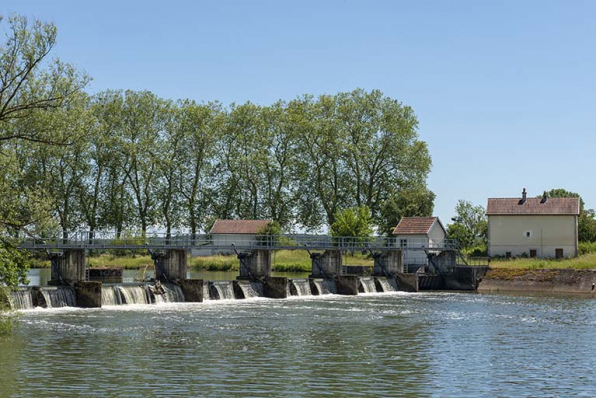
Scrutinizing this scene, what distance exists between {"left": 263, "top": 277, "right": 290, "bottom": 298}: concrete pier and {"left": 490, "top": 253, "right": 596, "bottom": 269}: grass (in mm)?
19576

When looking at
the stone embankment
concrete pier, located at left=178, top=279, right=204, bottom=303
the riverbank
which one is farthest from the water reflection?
concrete pier, located at left=178, top=279, right=204, bottom=303

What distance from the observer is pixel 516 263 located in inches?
2640

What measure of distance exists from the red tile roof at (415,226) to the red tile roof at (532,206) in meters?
5.31

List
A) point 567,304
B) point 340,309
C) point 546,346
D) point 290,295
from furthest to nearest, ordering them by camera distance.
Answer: point 290,295 < point 567,304 < point 340,309 < point 546,346

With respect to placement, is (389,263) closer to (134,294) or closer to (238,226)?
(134,294)

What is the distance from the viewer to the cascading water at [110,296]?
46000 mm

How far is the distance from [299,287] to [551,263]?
2125cm

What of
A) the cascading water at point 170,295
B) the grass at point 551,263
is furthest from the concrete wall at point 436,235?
the cascading water at point 170,295

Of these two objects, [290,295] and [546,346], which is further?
[290,295]

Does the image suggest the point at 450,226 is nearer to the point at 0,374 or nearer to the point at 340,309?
the point at 340,309

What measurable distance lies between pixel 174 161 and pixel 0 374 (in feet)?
232

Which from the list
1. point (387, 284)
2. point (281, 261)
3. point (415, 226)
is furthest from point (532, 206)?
point (281, 261)

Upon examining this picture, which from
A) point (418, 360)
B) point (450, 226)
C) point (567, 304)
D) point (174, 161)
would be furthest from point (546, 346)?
point (450, 226)

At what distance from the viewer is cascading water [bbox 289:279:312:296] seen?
57.2 m
